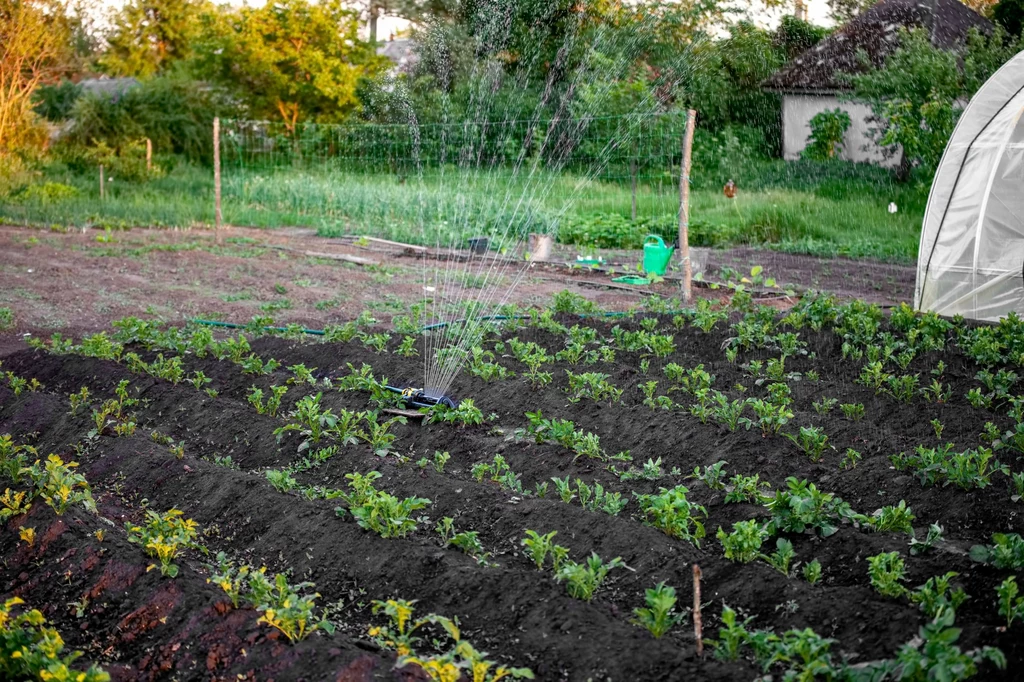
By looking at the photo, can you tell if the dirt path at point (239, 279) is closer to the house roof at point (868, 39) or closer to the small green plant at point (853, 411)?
the small green plant at point (853, 411)

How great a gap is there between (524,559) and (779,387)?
2.73m

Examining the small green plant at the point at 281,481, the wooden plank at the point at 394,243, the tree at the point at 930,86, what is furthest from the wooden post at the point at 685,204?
the tree at the point at 930,86

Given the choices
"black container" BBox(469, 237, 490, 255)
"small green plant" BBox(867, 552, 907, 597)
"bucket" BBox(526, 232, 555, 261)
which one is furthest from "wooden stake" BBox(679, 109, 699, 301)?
"small green plant" BBox(867, 552, 907, 597)

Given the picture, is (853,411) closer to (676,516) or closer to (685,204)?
(676,516)

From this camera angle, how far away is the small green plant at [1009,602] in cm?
324

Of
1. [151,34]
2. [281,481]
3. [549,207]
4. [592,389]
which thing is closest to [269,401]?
[281,481]

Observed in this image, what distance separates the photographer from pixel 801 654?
3135 mm

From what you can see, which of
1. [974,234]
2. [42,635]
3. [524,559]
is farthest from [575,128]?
[42,635]

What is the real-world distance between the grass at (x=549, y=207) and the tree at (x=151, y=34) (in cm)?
2265

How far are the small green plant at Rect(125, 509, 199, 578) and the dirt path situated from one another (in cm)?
481

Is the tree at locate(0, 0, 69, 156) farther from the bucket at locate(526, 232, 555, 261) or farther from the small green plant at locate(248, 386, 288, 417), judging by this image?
the small green plant at locate(248, 386, 288, 417)

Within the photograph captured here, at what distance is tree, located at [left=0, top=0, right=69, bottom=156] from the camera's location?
2238 centimetres

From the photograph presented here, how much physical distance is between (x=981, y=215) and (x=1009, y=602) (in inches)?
264

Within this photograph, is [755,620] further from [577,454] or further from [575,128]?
[575,128]
